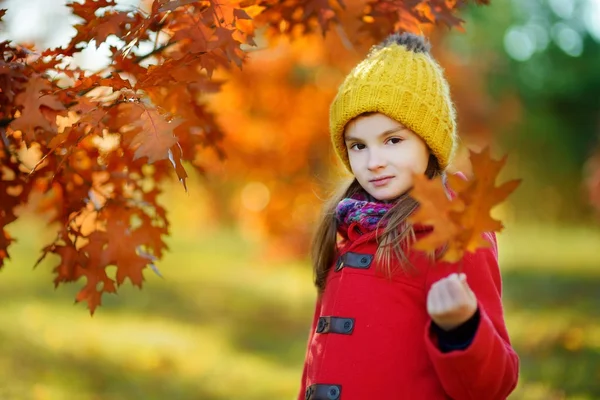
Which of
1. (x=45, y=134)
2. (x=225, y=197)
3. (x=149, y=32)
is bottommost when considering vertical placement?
(x=45, y=134)

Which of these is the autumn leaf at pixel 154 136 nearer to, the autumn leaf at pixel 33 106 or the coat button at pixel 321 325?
the autumn leaf at pixel 33 106

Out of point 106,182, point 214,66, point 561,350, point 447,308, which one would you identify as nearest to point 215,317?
point 561,350

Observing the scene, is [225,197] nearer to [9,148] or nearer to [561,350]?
[561,350]

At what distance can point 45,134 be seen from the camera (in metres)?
2.48

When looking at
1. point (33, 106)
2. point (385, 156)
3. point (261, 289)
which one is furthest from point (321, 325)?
point (261, 289)

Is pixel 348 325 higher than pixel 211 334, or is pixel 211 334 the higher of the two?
pixel 211 334

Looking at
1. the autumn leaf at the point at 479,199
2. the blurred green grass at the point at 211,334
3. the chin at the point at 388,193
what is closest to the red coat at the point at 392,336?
the chin at the point at 388,193

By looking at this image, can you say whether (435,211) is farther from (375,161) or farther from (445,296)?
(375,161)

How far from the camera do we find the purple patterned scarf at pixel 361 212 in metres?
2.24

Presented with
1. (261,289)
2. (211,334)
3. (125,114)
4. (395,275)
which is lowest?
(395,275)

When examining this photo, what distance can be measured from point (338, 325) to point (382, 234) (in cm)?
31

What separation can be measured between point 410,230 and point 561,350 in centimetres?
421

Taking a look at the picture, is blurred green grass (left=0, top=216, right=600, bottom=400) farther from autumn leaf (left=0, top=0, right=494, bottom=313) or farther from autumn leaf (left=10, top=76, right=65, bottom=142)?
autumn leaf (left=10, top=76, right=65, bottom=142)

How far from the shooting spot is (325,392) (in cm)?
216
